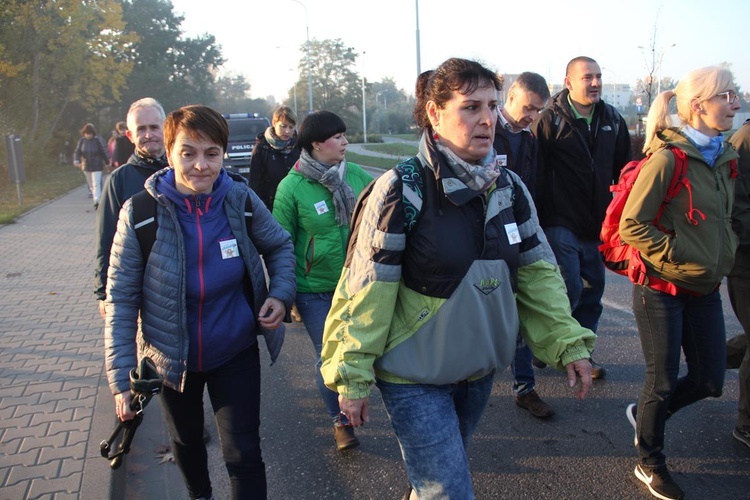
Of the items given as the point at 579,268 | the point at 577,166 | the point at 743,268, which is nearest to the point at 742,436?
the point at 743,268

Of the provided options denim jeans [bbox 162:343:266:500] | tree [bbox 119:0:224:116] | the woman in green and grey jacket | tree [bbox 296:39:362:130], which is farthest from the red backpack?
tree [bbox 296:39:362:130]

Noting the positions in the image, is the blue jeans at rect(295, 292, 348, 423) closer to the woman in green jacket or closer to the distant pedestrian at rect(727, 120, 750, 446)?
the woman in green jacket

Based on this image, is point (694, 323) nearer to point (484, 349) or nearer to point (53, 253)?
point (484, 349)

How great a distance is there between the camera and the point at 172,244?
270 centimetres

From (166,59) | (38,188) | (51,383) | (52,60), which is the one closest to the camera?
(51,383)

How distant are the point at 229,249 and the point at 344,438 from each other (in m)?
1.69

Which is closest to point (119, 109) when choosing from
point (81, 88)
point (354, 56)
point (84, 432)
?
point (81, 88)

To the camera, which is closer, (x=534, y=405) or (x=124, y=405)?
(x=124, y=405)

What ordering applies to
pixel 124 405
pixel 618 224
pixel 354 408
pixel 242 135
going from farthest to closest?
pixel 242 135, pixel 618 224, pixel 124 405, pixel 354 408

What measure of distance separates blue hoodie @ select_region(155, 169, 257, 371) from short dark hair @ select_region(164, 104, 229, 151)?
189 mm

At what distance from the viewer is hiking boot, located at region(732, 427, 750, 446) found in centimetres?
379

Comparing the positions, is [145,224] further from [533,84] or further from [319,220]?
[533,84]

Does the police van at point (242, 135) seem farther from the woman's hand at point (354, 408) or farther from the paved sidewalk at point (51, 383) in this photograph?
the woman's hand at point (354, 408)

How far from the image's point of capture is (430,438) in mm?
2260
